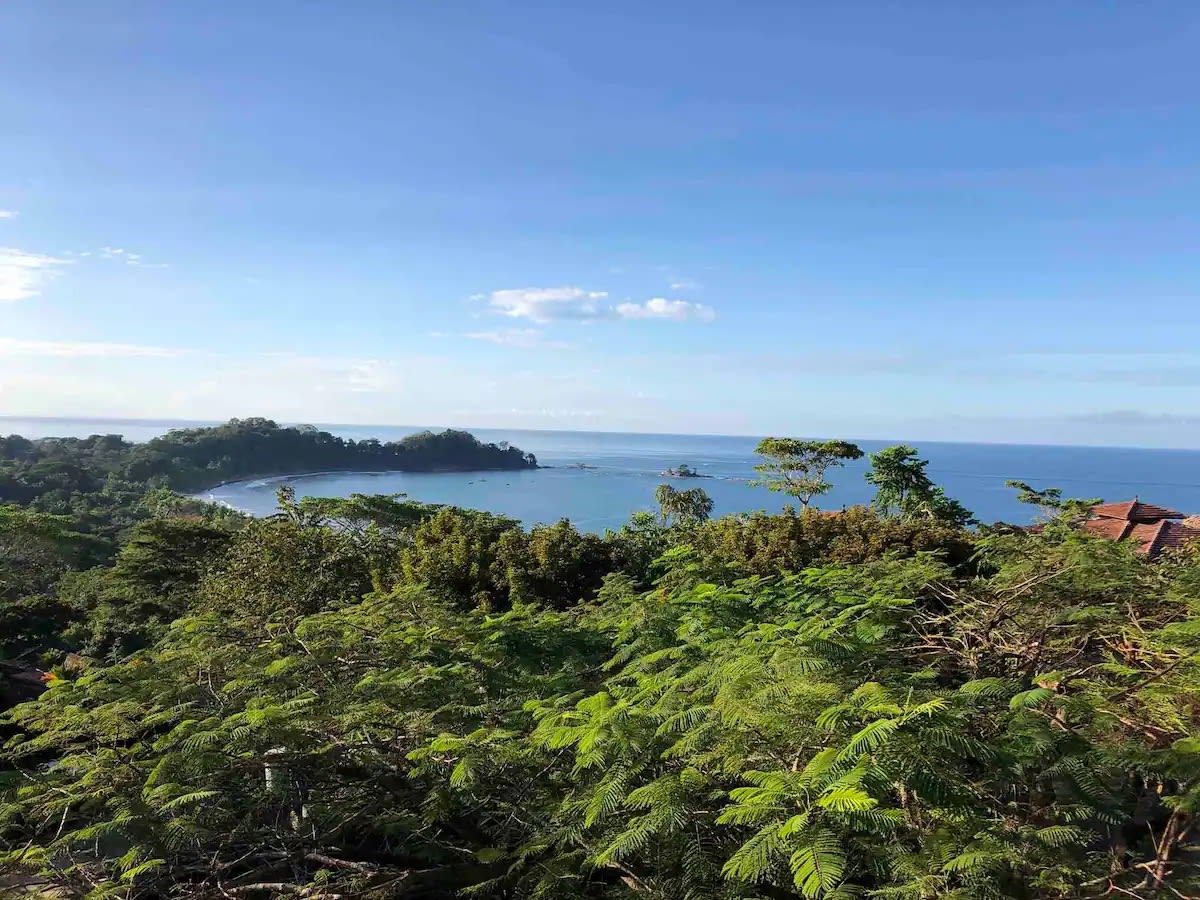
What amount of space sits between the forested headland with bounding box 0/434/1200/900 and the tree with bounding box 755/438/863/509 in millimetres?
20439

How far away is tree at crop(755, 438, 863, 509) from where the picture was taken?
27.9m

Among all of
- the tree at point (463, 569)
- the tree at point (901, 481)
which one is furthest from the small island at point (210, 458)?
the tree at point (901, 481)

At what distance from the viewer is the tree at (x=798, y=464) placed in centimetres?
2791

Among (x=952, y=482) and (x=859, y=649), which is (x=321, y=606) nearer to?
(x=859, y=649)

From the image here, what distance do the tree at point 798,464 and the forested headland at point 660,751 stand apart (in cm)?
2044

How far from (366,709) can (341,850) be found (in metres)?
0.75

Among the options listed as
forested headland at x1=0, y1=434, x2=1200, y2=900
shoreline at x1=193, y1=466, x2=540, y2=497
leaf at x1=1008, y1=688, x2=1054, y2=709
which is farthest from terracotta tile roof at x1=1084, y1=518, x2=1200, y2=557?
shoreline at x1=193, y1=466, x2=540, y2=497

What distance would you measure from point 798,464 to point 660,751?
2642 centimetres

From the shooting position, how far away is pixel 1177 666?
12.4 feet

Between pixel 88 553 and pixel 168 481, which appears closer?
pixel 88 553

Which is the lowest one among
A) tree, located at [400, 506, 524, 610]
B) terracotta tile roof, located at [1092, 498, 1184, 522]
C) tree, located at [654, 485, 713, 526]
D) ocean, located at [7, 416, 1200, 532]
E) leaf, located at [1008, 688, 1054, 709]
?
ocean, located at [7, 416, 1200, 532]

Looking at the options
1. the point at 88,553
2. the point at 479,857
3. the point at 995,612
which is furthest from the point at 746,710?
the point at 88,553

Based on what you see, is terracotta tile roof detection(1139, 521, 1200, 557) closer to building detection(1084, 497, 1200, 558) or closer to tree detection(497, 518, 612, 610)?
building detection(1084, 497, 1200, 558)

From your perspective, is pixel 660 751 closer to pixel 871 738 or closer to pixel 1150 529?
pixel 871 738
